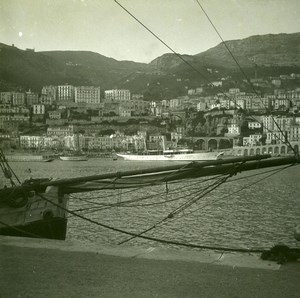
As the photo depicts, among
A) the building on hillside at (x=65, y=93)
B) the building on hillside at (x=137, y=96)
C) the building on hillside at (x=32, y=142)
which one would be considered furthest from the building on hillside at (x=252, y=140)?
the building on hillside at (x=65, y=93)

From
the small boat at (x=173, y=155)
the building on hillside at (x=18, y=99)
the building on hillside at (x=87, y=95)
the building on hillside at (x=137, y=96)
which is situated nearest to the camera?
the small boat at (x=173, y=155)

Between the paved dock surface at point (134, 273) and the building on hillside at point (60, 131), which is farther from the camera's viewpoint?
the building on hillside at point (60, 131)

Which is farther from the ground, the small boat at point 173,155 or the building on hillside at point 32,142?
the building on hillside at point 32,142

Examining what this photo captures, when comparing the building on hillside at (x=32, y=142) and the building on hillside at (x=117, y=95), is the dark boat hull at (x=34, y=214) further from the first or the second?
the building on hillside at (x=117, y=95)

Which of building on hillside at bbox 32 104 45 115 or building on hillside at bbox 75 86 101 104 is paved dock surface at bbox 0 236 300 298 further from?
building on hillside at bbox 75 86 101 104

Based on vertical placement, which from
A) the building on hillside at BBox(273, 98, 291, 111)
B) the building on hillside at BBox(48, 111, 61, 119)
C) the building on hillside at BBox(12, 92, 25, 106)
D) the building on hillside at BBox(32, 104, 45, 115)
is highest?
the building on hillside at BBox(12, 92, 25, 106)

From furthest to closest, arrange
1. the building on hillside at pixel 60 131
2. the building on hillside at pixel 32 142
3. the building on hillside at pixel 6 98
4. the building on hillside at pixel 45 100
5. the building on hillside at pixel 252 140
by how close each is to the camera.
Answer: the building on hillside at pixel 45 100, the building on hillside at pixel 60 131, the building on hillside at pixel 6 98, the building on hillside at pixel 32 142, the building on hillside at pixel 252 140

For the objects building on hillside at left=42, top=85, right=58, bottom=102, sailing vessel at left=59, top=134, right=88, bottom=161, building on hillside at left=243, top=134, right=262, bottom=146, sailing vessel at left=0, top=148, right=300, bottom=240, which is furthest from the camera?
building on hillside at left=42, top=85, right=58, bottom=102

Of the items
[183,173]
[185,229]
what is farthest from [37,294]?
[185,229]

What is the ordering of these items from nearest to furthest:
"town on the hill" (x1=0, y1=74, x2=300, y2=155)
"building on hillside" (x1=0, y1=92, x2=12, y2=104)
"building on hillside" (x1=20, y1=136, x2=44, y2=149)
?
→ "building on hillside" (x1=20, y1=136, x2=44, y2=149), "town on the hill" (x1=0, y1=74, x2=300, y2=155), "building on hillside" (x1=0, y1=92, x2=12, y2=104)

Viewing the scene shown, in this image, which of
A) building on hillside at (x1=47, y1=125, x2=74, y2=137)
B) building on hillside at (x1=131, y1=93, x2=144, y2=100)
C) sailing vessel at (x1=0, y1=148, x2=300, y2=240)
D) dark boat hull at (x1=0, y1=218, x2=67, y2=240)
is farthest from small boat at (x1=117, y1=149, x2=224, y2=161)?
sailing vessel at (x1=0, y1=148, x2=300, y2=240)
